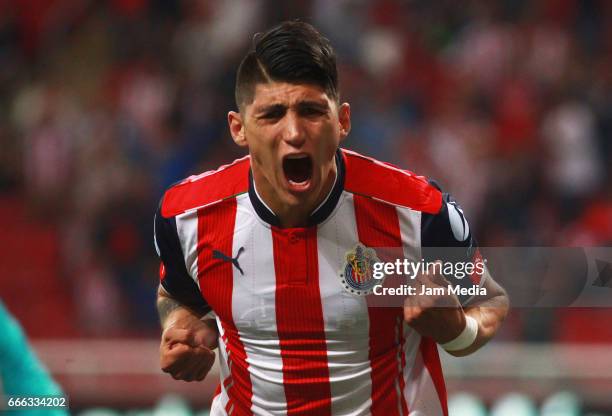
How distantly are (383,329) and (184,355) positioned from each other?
1.66 feet

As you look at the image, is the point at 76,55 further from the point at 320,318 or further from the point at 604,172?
the point at 320,318

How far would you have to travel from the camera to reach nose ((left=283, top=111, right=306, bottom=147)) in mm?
2844

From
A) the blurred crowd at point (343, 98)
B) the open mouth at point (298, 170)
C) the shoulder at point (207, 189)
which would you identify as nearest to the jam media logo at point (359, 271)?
the open mouth at point (298, 170)

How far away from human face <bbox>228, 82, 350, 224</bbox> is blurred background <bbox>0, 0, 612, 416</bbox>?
3.52 meters

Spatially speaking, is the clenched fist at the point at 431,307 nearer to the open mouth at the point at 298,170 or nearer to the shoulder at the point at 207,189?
the open mouth at the point at 298,170

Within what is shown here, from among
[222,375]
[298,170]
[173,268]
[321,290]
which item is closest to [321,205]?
[298,170]

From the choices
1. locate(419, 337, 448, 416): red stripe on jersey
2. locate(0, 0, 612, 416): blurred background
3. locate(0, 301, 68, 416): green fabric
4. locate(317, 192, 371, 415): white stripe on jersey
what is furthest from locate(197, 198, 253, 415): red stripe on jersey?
locate(0, 0, 612, 416): blurred background

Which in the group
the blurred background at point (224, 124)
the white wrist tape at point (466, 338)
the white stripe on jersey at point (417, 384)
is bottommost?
the white stripe on jersey at point (417, 384)

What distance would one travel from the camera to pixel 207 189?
3139mm

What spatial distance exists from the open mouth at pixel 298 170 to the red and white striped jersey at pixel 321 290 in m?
0.09

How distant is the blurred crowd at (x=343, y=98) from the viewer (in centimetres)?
720

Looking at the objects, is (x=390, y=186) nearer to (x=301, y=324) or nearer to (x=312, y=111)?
(x=312, y=111)

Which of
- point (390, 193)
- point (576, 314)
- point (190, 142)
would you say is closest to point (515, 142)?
point (576, 314)

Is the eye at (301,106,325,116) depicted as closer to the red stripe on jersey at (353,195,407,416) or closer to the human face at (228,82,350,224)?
the human face at (228,82,350,224)
